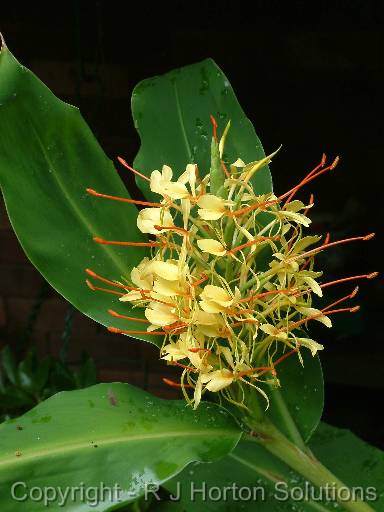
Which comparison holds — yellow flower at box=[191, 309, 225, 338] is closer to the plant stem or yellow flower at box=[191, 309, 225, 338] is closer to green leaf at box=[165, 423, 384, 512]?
the plant stem

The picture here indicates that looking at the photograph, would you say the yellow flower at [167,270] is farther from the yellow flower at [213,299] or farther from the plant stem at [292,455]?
the plant stem at [292,455]

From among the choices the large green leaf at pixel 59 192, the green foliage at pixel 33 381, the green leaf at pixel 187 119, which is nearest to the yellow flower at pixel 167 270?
the large green leaf at pixel 59 192

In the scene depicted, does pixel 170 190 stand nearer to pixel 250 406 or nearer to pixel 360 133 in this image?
pixel 250 406

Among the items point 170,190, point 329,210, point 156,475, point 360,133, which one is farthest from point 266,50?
point 156,475

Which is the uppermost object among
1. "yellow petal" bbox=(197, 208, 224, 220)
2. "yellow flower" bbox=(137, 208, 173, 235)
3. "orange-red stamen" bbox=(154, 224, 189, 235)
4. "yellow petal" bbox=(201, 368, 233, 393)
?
"yellow petal" bbox=(197, 208, 224, 220)

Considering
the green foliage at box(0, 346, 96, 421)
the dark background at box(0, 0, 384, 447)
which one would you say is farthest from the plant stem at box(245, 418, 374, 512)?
the dark background at box(0, 0, 384, 447)

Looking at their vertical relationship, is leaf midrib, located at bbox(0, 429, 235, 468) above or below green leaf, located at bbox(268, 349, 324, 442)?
above

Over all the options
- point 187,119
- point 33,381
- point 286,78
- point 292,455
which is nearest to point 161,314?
point 292,455
